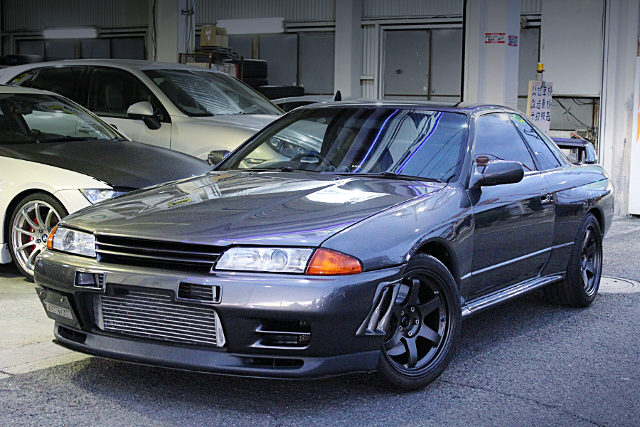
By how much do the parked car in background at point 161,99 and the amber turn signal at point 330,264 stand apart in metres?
4.83

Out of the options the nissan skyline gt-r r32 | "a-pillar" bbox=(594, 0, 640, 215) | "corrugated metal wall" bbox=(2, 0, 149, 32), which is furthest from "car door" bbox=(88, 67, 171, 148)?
"corrugated metal wall" bbox=(2, 0, 149, 32)

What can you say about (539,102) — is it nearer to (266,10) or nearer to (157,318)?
(157,318)

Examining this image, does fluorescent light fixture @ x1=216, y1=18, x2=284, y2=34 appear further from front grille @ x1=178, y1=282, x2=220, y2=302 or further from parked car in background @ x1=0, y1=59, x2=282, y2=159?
front grille @ x1=178, y1=282, x2=220, y2=302

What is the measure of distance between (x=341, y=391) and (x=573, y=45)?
34.4ft

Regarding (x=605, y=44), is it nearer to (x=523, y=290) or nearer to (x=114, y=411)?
(x=523, y=290)

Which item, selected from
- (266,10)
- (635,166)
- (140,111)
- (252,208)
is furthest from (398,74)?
(252,208)

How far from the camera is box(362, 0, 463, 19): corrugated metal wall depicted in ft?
72.3

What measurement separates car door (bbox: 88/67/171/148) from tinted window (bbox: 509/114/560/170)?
3979mm

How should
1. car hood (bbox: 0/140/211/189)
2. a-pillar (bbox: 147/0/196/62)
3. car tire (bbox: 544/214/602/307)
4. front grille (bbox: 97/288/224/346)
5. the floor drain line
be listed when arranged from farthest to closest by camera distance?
a-pillar (bbox: 147/0/196/62) → the floor drain line → car hood (bbox: 0/140/211/189) → car tire (bbox: 544/214/602/307) → front grille (bbox: 97/288/224/346)

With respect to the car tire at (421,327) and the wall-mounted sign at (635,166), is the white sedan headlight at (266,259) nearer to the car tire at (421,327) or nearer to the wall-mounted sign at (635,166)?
the car tire at (421,327)

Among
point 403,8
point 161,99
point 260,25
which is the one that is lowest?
point 161,99

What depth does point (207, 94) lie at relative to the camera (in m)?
9.21

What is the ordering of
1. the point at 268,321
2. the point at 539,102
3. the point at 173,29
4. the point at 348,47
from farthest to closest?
1. the point at 348,47
2. the point at 173,29
3. the point at 539,102
4. the point at 268,321

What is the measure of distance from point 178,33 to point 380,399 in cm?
1254
